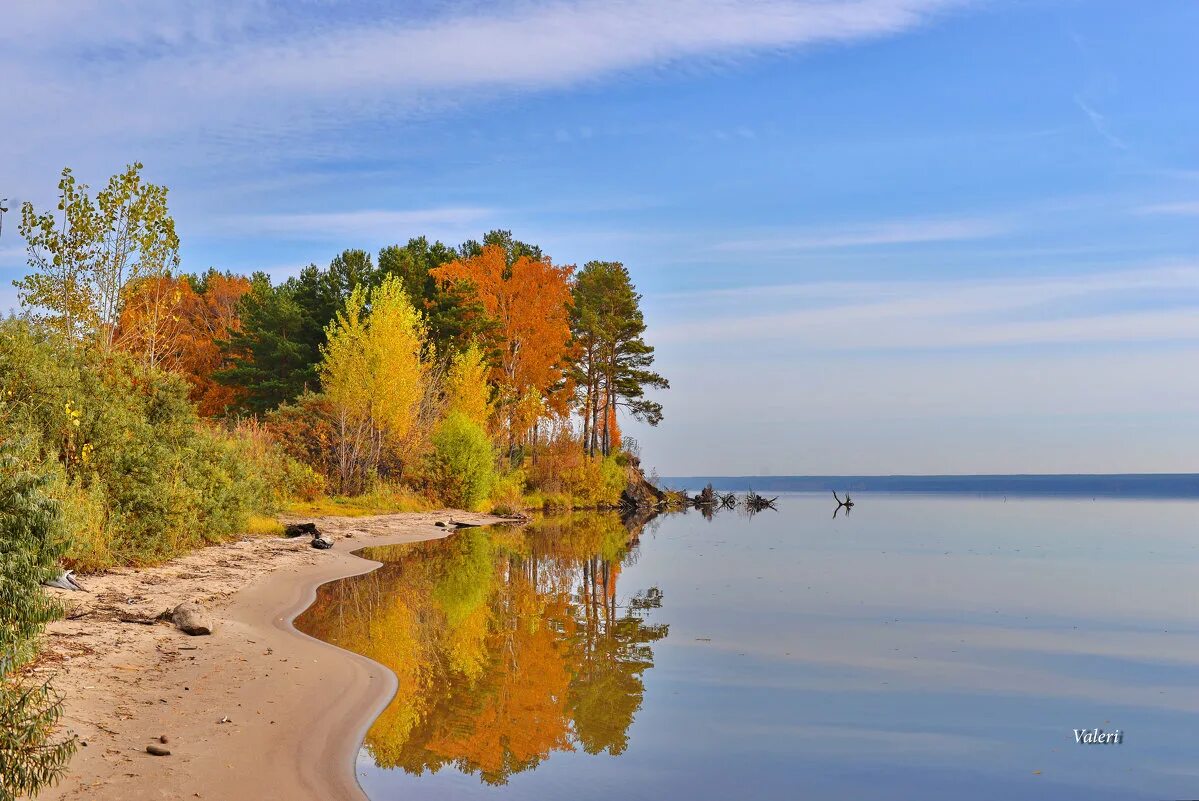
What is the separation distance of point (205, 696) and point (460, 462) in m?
33.0

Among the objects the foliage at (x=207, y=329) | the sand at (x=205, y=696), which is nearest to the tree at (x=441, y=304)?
the foliage at (x=207, y=329)

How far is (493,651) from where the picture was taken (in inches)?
528

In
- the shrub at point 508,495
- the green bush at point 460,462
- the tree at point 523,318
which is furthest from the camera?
the tree at point 523,318

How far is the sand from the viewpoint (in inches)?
274

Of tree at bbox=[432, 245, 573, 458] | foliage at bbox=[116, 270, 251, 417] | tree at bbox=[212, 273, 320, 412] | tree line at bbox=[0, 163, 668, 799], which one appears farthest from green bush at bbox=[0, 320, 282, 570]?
tree at bbox=[432, 245, 573, 458]

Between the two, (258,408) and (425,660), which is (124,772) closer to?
(425,660)

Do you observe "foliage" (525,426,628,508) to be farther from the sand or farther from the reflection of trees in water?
the sand

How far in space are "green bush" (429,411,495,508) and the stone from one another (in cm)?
2896

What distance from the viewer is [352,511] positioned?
3438 cm

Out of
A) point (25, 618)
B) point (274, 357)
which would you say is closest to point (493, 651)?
point (25, 618)

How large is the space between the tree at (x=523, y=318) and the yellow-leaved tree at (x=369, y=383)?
41.3 feet

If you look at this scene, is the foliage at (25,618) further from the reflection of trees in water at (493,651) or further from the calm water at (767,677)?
the reflection of trees in water at (493,651)

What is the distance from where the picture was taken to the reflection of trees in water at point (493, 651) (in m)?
9.09

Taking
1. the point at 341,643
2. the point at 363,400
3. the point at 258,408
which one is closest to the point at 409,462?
the point at 363,400
